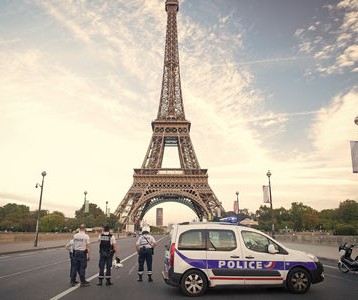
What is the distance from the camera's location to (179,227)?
30.5ft

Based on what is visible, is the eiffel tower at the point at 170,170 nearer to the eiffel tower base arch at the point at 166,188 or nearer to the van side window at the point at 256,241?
the eiffel tower base arch at the point at 166,188

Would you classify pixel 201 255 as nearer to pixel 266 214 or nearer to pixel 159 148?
pixel 159 148

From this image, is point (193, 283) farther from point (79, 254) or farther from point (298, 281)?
point (79, 254)

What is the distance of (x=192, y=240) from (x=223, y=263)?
0.97m

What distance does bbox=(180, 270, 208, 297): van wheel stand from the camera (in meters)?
8.65

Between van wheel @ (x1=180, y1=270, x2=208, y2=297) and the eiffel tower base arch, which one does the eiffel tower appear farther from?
van wheel @ (x1=180, y1=270, x2=208, y2=297)

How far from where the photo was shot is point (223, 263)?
8.83 meters

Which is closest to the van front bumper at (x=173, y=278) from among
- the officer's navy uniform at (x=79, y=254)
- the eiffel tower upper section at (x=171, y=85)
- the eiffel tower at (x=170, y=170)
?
the officer's navy uniform at (x=79, y=254)

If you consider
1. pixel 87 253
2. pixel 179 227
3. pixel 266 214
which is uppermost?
pixel 266 214

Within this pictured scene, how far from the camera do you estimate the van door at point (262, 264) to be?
889cm

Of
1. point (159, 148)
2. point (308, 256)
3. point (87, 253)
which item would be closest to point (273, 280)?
point (308, 256)

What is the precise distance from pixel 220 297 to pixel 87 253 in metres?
4.51

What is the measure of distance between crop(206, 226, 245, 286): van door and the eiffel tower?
53713mm

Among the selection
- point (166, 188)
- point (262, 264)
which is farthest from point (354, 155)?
point (166, 188)
